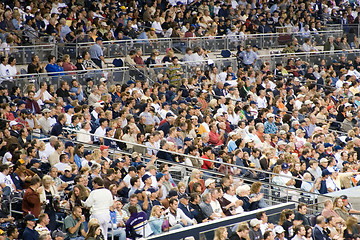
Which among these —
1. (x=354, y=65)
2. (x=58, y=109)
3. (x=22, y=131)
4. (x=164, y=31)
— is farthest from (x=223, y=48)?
(x=22, y=131)

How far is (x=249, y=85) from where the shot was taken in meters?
21.1

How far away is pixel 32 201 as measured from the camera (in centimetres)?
1070

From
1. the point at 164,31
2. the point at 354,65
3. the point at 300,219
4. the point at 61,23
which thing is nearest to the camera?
the point at 300,219

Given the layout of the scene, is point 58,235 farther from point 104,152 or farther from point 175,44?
point 175,44

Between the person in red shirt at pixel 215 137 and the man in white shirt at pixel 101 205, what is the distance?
591cm

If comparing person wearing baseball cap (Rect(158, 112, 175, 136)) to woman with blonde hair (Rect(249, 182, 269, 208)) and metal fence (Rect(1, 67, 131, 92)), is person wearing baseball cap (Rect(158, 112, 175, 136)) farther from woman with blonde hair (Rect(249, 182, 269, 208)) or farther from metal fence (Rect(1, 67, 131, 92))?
woman with blonde hair (Rect(249, 182, 269, 208))

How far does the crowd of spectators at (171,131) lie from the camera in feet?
36.6

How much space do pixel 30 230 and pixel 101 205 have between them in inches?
52.7

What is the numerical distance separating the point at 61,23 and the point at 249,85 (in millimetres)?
6120

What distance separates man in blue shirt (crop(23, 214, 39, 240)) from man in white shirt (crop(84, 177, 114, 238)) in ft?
3.67

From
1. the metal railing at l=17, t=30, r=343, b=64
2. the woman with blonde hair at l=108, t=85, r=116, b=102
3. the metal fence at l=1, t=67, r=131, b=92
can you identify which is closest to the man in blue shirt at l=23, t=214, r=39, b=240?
the metal fence at l=1, t=67, r=131, b=92

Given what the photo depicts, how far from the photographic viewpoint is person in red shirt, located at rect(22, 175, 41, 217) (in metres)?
10.7

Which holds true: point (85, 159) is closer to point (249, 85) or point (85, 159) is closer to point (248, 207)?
point (248, 207)

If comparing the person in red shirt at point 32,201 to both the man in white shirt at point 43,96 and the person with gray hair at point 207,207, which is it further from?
the man in white shirt at point 43,96
